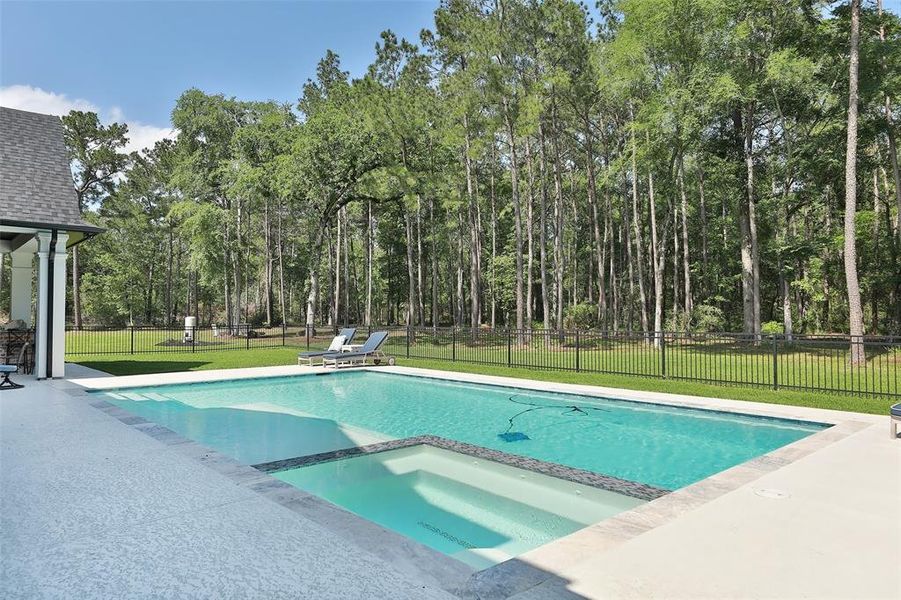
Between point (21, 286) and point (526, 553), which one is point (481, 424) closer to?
point (526, 553)

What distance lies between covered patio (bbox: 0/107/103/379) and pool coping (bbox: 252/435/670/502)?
7888 mm

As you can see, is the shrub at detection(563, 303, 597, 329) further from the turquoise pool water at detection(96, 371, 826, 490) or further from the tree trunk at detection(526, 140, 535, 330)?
the turquoise pool water at detection(96, 371, 826, 490)

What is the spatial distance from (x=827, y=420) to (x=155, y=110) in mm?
33993

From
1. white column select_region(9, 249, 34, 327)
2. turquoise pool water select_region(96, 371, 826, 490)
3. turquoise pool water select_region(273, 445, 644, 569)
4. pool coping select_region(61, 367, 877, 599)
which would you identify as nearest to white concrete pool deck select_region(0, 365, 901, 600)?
pool coping select_region(61, 367, 877, 599)

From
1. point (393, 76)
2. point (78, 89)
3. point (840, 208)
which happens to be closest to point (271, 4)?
point (393, 76)

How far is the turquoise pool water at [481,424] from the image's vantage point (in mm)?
6215

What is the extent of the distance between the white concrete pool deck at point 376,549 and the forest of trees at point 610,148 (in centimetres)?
1169

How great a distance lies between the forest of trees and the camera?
17266 millimetres

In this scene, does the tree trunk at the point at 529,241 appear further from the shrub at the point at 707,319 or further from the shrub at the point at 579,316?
the shrub at the point at 707,319

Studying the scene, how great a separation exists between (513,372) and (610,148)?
19.6m

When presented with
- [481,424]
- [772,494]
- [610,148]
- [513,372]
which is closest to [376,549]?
[772,494]

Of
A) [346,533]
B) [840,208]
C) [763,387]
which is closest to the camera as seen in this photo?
[346,533]

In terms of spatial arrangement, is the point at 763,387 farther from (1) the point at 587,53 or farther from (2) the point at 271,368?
(1) the point at 587,53

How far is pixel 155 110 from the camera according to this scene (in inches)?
1166
